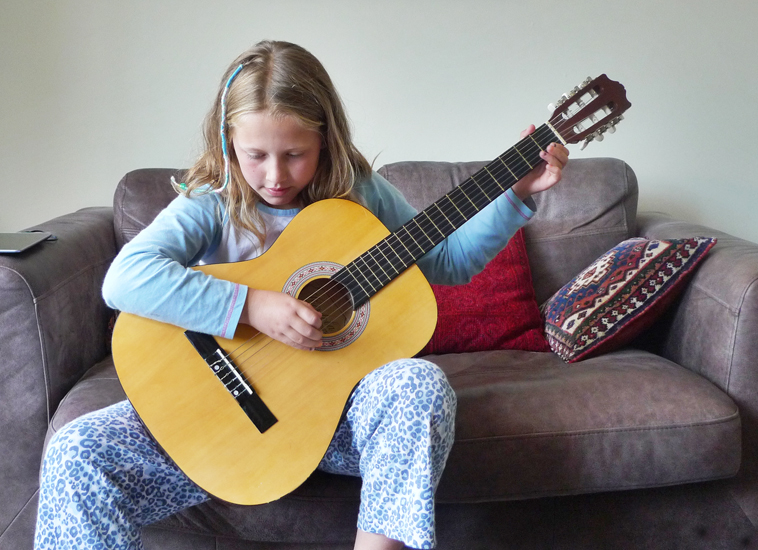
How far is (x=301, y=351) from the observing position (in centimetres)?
108

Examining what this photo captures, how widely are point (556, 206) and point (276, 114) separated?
1029 mm

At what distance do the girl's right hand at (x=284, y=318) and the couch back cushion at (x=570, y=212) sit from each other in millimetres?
887

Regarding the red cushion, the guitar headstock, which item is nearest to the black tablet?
the red cushion

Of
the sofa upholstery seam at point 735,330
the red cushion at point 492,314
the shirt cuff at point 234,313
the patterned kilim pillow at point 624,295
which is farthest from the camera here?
the red cushion at point 492,314

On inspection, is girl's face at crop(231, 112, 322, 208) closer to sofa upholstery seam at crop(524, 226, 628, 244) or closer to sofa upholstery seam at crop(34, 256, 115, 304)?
sofa upholstery seam at crop(34, 256, 115, 304)

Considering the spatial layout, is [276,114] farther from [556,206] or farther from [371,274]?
[556,206]

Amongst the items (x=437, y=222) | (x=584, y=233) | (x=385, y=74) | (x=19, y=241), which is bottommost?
(x=584, y=233)

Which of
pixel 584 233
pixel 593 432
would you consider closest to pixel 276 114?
pixel 593 432

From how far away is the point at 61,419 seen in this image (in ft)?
4.04

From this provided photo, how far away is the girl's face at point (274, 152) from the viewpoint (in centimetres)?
111

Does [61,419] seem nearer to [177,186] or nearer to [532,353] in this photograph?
[177,186]

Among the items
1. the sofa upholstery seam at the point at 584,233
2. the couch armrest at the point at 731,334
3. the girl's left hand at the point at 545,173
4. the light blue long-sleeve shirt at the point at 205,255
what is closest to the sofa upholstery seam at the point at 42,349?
the light blue long-sleeve shirt at the point at 205,255

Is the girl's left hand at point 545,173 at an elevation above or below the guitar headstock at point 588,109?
below

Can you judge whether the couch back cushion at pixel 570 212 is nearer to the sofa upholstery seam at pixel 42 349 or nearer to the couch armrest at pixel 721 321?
the couch armrest at pixel 721 321
